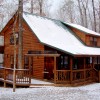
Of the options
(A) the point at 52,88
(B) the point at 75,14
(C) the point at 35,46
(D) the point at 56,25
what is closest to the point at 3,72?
(C) the point at 35,46

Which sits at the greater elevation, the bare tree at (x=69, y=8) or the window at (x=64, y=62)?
the bare tree at (x=69, y=8)

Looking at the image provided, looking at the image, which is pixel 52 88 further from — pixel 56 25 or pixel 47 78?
pixel 56 25

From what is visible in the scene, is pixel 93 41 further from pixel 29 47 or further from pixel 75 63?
pixel 29 47

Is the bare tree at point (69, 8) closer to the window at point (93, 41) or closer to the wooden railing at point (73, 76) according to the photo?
the window at point (93, 41)

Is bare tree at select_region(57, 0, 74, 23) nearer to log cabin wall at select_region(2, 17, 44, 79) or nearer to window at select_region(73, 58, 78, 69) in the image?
log cabin wall at select_region(2, 17, 44, 79)

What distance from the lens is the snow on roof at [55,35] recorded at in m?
23.3

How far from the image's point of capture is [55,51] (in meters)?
21.1

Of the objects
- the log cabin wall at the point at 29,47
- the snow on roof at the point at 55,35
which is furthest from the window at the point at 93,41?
the log cabin wall at the point at 29,47

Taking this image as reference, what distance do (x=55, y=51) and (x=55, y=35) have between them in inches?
192

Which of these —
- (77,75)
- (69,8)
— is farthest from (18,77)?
Answer: (69,8)

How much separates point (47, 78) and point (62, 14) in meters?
49.4

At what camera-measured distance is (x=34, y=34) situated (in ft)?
78.0

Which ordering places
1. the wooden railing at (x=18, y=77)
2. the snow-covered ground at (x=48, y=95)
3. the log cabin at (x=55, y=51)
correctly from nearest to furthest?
1. the snow-covered ground at (x=48, y=95)
2. the wooden railing at (x=18, y=77)
3. the log cabin at (x=55, y=51)

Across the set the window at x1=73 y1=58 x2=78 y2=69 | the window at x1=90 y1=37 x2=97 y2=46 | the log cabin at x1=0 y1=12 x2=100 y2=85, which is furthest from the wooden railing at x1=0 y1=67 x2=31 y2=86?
the window at x1=90 y1=37 x2=97 y2=46
